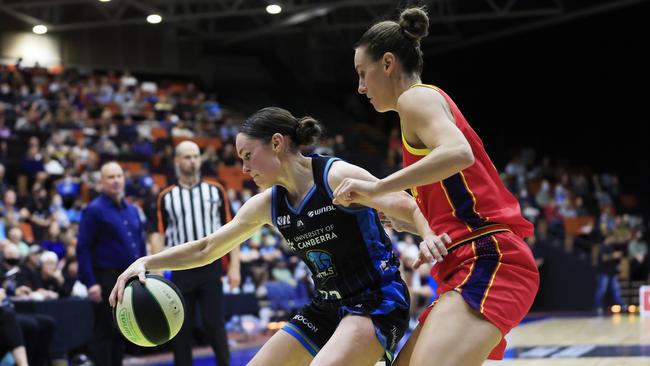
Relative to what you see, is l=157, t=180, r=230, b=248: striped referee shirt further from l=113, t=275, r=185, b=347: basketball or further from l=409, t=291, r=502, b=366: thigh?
l=409, t=291, r=502, b=366: thigh

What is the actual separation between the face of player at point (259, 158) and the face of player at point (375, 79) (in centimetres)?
60

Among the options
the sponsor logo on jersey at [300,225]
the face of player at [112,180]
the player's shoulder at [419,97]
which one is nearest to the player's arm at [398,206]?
the sponsor logo on jersey at [300,225]

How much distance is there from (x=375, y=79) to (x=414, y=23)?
244 mm

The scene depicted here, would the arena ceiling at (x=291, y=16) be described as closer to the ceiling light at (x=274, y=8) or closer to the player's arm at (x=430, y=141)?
the ceiling light at (x=274, y=8)

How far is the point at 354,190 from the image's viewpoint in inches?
123

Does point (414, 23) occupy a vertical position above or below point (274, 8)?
below

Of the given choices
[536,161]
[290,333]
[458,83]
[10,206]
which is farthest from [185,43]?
[290,333]

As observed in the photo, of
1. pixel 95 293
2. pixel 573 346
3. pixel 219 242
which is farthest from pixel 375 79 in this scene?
pixel 573 346

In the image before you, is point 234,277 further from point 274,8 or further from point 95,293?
point 274,8

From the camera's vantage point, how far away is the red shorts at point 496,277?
3137 millimetres

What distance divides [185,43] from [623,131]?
12846mm

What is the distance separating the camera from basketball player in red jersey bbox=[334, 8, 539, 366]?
3.04 metres

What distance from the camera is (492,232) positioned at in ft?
10.6

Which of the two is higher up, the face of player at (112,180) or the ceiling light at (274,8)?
the ceiling light at (274,8)
